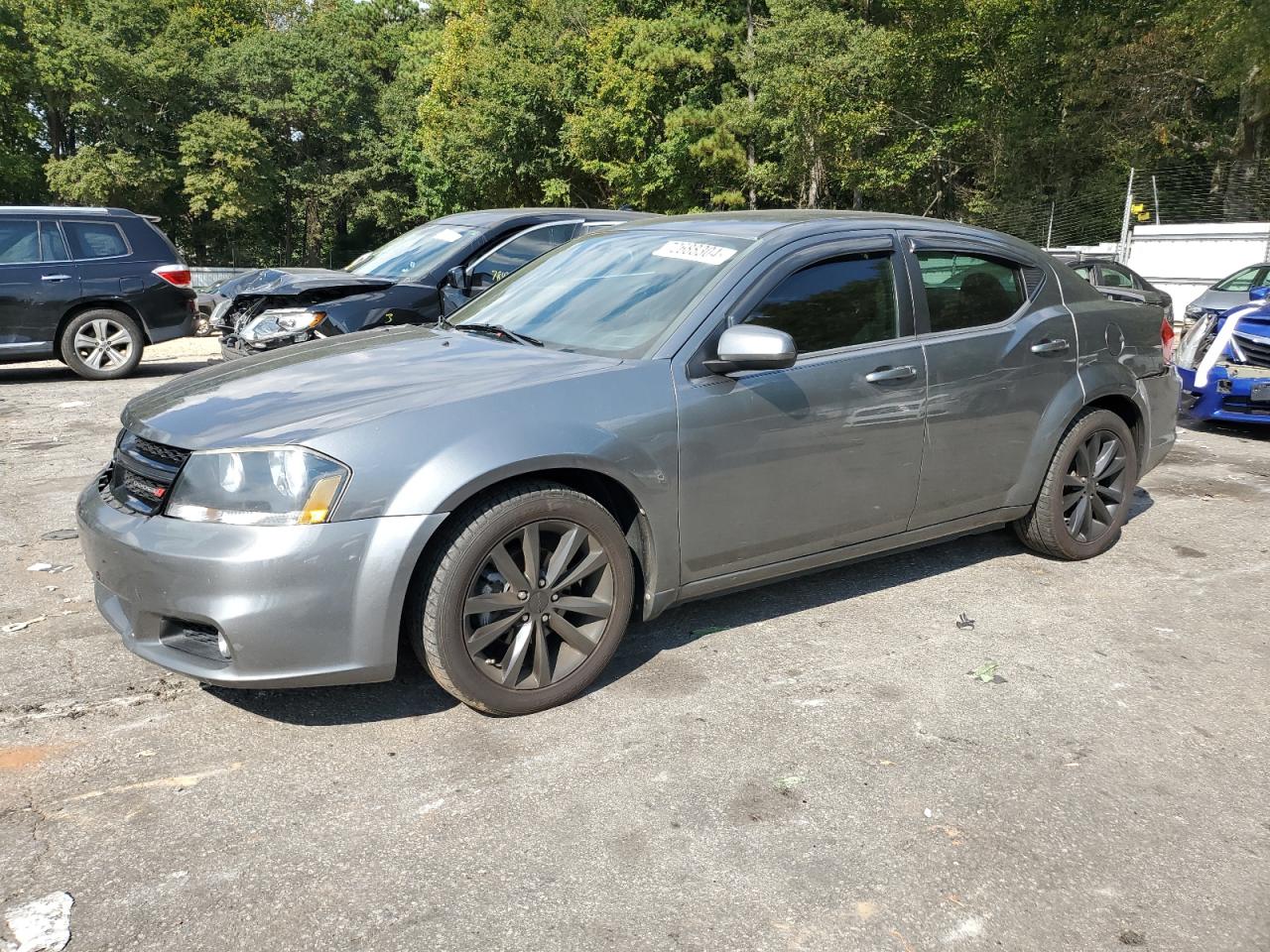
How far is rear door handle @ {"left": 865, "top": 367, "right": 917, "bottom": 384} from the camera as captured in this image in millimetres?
4258

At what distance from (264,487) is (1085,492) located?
391 centimetres

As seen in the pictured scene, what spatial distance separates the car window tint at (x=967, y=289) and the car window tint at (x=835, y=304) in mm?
242

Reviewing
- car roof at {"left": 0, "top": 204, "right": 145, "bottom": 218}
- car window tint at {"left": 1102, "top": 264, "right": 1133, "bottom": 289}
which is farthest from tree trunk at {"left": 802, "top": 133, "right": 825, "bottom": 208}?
car roof at {"left": 0, "top": 204, "right": 145, "bottom": 218}

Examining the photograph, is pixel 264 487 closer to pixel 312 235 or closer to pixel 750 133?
pixel 750 133

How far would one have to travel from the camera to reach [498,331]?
172 inches

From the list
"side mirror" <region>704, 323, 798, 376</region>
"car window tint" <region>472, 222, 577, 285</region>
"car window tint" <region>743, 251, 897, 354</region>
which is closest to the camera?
"side mirror" <region>704, 323, 798, 376</region>

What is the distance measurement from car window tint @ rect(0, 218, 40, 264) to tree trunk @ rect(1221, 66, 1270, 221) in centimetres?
2364

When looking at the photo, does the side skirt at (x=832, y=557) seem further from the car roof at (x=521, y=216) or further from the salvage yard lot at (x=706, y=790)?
the car roof at (x=521, y=216)

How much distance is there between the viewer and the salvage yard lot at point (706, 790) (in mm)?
2576

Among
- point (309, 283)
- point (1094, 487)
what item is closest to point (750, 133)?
point (309, 283)

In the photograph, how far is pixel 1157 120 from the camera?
32.2m

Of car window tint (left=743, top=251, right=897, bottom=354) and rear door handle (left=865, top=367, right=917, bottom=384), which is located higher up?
car window tint (left=743, top=251, right=897, bottom=354)

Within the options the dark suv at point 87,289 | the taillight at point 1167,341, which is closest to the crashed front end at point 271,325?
the dark suv at point 87,289

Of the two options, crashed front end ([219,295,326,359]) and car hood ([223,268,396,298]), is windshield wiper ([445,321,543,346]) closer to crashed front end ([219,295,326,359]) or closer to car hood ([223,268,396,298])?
crashed front end ([219,295,326,359])
